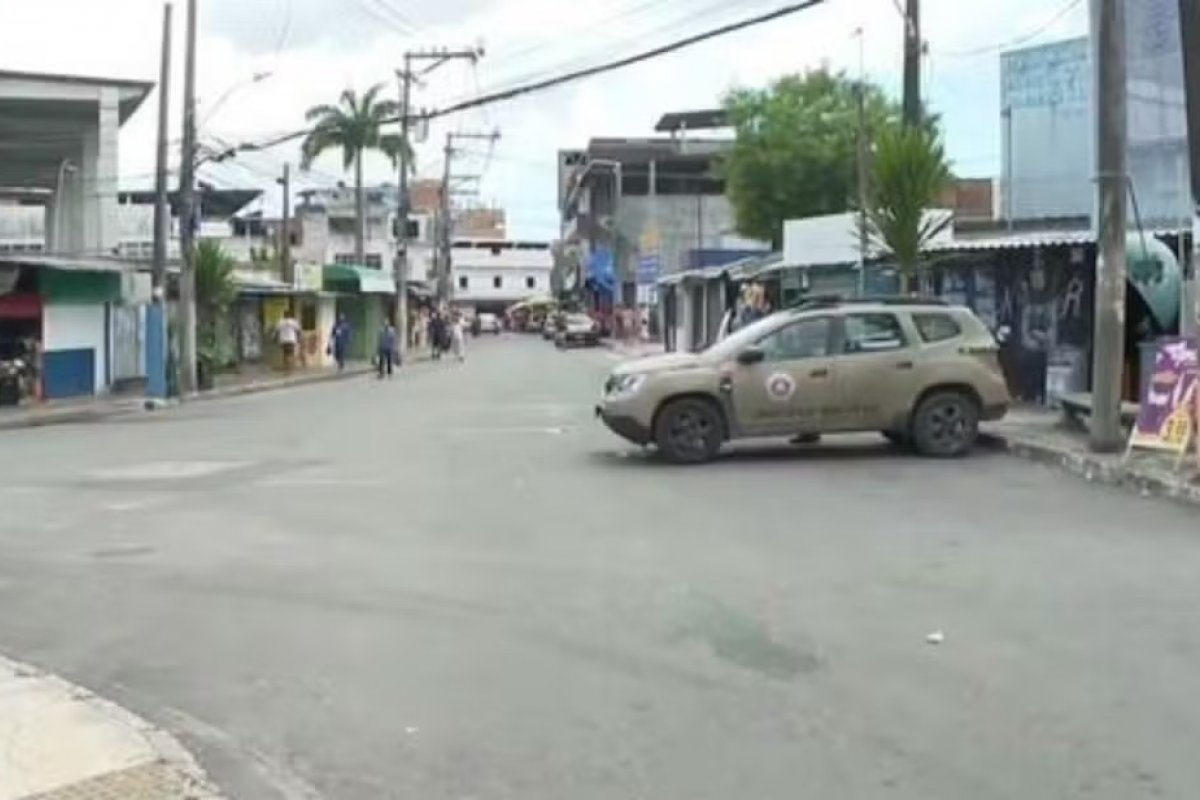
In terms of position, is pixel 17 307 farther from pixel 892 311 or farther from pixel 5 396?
pixel 892 311

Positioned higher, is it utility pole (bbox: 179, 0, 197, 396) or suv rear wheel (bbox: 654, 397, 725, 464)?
utility pole (bbox: 179, 0, 197, 396)

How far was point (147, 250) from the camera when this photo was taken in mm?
57469

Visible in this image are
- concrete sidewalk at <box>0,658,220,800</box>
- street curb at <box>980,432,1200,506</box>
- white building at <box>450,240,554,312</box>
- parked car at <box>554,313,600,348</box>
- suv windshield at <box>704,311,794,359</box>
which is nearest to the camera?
concrete sidewalk at <box>0,658,220,800</box>

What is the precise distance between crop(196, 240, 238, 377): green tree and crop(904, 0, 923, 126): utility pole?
21.0 m

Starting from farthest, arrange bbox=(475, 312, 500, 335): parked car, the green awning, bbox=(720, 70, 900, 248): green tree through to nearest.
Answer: bbox=(475, 312, 500, 335): parked car, the green awning, bbox=(720, 70, 900, 248): green tree

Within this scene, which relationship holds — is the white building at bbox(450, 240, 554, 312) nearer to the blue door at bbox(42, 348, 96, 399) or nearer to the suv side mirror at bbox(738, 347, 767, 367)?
the blue door at bbox(42, 348, 96, 399)

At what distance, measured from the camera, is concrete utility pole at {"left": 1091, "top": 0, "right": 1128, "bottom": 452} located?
18.7 m

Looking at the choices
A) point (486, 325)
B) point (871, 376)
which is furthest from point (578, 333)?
point (871, 376)

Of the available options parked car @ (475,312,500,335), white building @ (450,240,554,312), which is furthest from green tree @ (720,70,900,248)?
white building @ (450,240,554,312)

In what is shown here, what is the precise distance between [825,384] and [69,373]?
22049 mm

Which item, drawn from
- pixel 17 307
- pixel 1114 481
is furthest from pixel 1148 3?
pixel 17 307

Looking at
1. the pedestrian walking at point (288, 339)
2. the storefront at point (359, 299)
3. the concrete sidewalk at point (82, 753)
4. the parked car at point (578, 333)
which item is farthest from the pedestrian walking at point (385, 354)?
the concrete sidewalk at point (82, 753)

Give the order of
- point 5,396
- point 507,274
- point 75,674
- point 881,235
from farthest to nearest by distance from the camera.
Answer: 1. point 507,274
2. point 5,396
3. point 881,235
4. point 75,674

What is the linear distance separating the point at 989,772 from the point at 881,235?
2100 centimetres
